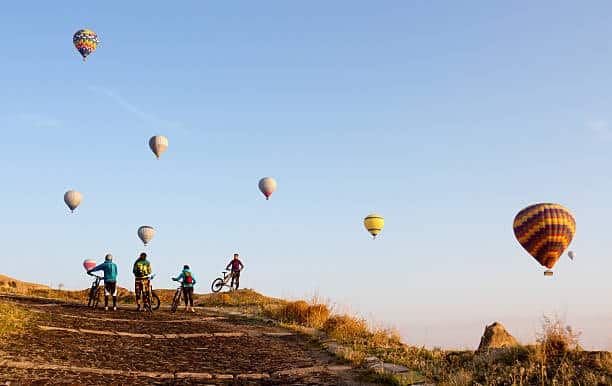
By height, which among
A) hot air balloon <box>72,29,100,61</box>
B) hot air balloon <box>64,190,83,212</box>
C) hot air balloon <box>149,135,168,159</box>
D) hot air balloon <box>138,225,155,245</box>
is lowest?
hot air balloon <box>138,225,155,245</box>

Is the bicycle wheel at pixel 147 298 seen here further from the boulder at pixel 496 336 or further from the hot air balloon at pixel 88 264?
the hot air balloon at pixel 88 264

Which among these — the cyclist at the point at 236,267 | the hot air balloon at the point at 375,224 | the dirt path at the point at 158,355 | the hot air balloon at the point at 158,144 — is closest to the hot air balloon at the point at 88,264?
the hot air balloon at the point at 158,144

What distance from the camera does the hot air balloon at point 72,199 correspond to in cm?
4719

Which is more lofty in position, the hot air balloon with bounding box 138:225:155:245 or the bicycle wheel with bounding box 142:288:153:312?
the hot air balloon with bounding box 138:225:155:245

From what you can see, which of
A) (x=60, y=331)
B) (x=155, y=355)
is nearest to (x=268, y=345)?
(x=155, y=355)

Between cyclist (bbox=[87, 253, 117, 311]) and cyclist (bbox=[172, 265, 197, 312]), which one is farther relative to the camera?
cyclist (bbox=[172, 265, 197, 312])

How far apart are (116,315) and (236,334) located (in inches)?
217

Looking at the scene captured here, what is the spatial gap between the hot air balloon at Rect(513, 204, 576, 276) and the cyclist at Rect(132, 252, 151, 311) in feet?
67.0

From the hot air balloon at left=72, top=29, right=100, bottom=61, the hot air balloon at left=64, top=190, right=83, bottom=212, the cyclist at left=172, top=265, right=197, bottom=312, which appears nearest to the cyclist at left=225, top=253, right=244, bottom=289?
the cyclist at left=172, top=265, right=197, bottom=312

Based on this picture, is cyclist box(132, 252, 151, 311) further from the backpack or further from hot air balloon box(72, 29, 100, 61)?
hot air balloon box(72, 29, 100, 61)

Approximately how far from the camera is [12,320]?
44.7 ft

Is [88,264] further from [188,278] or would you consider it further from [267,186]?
[188,278]

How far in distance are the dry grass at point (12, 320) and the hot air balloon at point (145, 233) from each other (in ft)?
91.4

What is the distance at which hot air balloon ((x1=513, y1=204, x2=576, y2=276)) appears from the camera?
99.2 ft
